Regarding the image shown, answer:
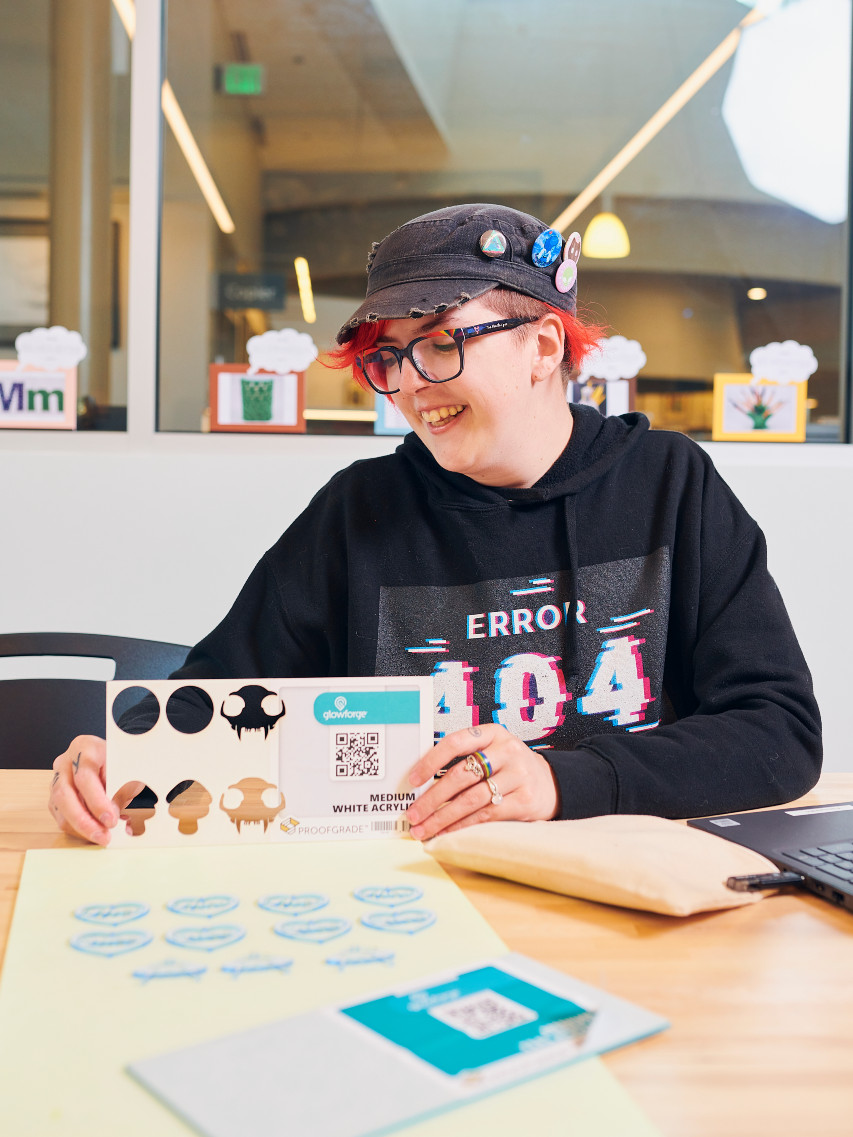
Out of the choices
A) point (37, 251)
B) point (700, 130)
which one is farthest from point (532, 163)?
point (37, 251)

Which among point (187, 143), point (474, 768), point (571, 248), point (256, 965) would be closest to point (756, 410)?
point (571, 248)

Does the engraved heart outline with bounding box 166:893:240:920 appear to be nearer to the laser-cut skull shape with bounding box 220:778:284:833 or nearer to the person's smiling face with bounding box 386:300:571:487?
the laser-cut skull shape with bounding box 220:778:284:833

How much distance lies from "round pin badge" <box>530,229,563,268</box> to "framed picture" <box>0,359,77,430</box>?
1397mm

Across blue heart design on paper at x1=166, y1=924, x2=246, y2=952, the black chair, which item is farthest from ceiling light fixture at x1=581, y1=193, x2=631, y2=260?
blue heart design on paper at x1=166, y1=924, x2=246, y2=952

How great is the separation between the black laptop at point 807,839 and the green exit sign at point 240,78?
2.21 metres

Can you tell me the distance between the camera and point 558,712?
4.31ft

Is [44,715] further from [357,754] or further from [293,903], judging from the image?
[293,903]

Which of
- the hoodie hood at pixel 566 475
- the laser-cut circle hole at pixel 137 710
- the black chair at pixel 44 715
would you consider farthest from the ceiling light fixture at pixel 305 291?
the laser-cut circle hole at pixel 137 710

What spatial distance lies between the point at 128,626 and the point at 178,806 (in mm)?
1315

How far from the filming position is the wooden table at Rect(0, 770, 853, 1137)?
0.51m

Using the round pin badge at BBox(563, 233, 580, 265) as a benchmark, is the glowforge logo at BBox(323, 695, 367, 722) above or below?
below

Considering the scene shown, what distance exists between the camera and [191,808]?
964 millimetres

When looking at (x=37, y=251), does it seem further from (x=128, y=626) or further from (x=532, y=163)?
(x=532, y=163)

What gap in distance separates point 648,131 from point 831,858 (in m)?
2.19
